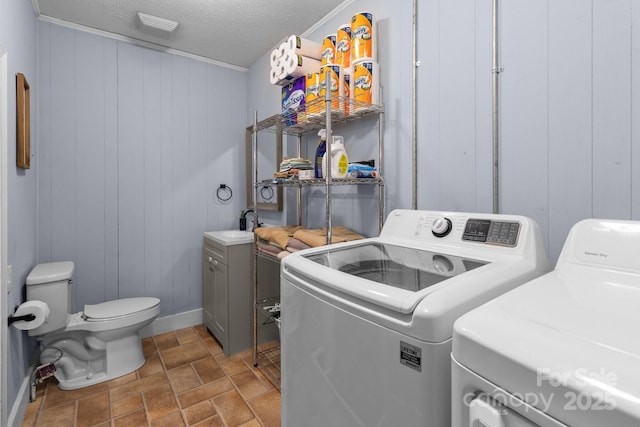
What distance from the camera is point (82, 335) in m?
2.14

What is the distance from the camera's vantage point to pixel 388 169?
1.82 m

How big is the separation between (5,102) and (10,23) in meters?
0.45

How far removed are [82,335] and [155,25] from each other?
230cm

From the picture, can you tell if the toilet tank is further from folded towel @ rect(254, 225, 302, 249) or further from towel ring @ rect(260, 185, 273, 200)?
towel ring @ rect(260, 185, 273, 200)

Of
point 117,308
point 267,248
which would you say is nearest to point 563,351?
point 267,248

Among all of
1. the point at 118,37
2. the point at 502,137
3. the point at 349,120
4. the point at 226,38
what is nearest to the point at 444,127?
the point at 502,137

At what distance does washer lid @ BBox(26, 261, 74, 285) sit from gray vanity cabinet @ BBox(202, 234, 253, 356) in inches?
38.1

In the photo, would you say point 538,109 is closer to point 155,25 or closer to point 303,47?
point 303,47

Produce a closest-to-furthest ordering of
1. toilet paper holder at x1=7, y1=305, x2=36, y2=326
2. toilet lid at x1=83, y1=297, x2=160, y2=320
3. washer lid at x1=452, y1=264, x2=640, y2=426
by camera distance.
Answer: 1. washer lid at x1=452, y1=264, x2=640, y2=426
2. toilet paper holder at x1=7, y1=305, x2=36, y2=326
3. toilet lid at x1=83, y1=297, x2=160, y2=320

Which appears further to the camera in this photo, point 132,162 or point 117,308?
point 132,162

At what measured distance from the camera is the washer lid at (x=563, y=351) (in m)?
0.41

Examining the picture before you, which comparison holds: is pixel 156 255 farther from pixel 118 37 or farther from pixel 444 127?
pixel 444 127

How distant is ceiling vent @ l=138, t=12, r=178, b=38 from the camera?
7.45 ft

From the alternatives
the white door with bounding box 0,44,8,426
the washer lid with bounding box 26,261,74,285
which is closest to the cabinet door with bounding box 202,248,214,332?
the washer lid with bounding box 26,261,74,285
